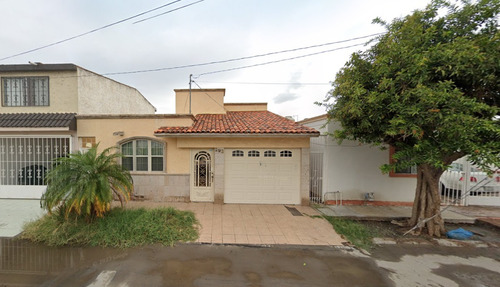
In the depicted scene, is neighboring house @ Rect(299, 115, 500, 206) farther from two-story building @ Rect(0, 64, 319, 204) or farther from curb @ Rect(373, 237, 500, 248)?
curb @ Rect(373, 237, 500, 248)

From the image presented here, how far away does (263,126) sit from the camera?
745cm

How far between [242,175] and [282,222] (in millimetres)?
2343

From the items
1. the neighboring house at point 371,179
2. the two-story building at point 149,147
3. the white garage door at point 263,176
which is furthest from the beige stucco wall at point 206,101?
the neighboring house at point 371,179

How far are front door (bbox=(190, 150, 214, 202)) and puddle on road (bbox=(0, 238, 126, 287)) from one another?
332 cm

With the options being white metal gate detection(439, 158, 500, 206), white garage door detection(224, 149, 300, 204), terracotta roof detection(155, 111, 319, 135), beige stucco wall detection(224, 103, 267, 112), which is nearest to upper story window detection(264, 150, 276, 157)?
white garage door detection(224, 149, 300, 204)

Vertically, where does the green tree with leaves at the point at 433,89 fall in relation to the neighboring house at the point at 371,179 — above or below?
above

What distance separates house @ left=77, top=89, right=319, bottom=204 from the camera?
718 cm

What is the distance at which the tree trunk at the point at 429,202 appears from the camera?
5059 millimetres

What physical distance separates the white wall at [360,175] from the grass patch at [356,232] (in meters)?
1.84

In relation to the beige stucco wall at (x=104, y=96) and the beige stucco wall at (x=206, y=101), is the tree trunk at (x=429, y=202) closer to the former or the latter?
the beige stucco wall at (x=206, y=101)

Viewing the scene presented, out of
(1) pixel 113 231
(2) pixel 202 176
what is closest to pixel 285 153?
(2) pixel 202 176

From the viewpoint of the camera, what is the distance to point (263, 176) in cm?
724

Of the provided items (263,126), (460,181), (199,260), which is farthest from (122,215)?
(460,181)

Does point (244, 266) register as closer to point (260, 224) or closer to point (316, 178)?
point (260, 224)
